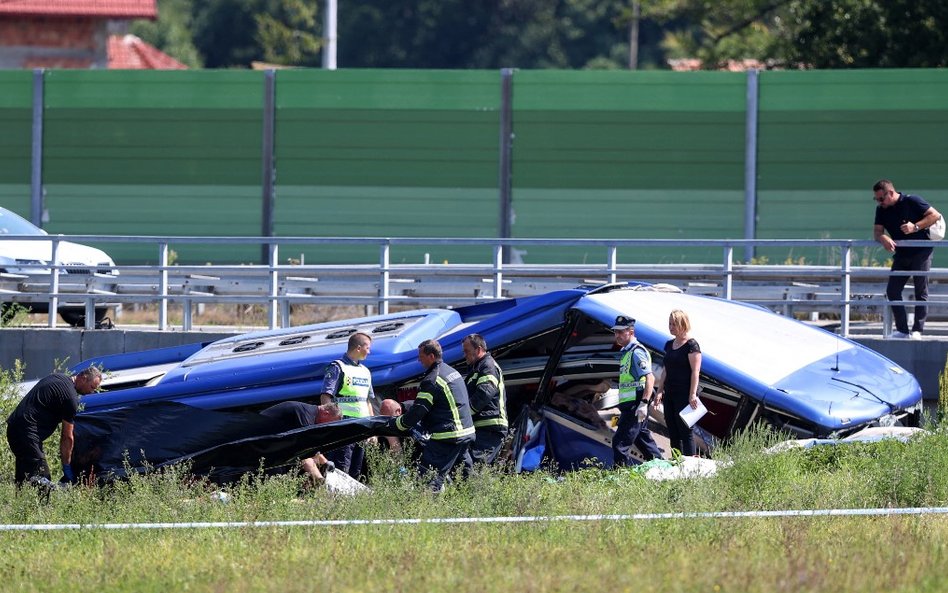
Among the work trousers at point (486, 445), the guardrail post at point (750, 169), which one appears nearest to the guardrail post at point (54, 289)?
the work trousers at point (486, 445)

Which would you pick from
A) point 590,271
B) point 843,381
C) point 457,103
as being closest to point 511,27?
point 457,103

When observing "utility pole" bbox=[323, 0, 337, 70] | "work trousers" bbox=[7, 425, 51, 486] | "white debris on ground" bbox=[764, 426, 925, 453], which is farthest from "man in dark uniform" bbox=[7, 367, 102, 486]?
"utility pole" bbox=[323, 0, 337, 70]

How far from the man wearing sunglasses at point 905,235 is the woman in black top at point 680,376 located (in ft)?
13.3

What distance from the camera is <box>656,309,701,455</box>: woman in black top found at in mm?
10391

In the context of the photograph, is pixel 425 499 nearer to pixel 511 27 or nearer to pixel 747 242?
pixel 747 242

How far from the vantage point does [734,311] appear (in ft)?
39.9

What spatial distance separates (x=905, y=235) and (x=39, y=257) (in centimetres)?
992

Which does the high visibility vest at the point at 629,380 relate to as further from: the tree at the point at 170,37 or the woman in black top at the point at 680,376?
the tree at the point at 170,37

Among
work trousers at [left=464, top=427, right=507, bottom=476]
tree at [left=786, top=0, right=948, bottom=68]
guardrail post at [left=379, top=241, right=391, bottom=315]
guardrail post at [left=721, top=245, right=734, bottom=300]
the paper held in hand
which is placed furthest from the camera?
tree at [left=786, top=0, right=948, bottom=68]

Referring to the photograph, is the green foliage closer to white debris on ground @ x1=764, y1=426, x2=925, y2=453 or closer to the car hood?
white debris on ground @ x1=764, y1=426, x2=925, y2=453

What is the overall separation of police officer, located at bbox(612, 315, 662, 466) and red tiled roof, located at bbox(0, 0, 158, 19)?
115ft

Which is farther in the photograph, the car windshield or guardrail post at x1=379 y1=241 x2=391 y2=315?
the car windshield

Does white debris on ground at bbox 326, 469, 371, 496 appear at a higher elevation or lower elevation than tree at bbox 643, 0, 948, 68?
lower

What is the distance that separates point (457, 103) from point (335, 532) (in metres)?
14.1
